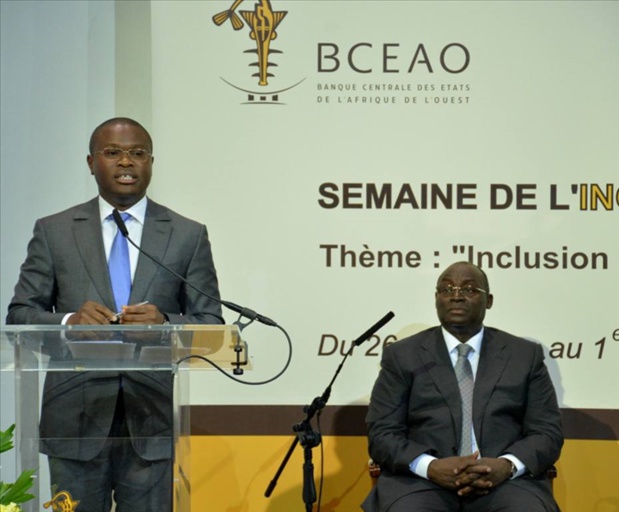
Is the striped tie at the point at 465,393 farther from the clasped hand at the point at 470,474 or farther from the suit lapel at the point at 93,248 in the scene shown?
the suit lapel at the point at 93,248

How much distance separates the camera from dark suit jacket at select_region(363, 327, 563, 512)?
14.7 ft

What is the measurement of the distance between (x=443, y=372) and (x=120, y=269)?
5.14 feet

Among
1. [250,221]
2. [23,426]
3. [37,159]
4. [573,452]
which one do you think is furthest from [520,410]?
[37,159]

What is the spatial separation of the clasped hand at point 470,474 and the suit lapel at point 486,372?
0.20 m

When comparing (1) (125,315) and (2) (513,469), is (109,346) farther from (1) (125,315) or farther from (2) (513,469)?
(2) (513,469)

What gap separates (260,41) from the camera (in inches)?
211

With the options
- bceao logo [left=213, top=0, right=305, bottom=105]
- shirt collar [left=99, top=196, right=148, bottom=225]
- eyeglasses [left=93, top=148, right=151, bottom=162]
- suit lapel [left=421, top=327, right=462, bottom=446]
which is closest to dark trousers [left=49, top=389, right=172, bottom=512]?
shirt collar [left=99, top=196, right=148, bottom=225]

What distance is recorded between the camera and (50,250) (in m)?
3.89

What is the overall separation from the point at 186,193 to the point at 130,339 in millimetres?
2267

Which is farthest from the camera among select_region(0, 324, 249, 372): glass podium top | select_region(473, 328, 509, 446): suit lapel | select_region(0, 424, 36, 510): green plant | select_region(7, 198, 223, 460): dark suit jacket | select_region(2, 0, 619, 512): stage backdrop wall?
select_region(2, 0, 619, 512): stage backdrop wall

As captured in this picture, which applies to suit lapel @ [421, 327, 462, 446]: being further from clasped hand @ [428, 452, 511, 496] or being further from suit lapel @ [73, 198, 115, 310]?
suit lapel @ [73, 198, 115, 310]

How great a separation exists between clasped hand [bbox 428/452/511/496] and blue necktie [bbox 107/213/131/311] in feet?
4.88

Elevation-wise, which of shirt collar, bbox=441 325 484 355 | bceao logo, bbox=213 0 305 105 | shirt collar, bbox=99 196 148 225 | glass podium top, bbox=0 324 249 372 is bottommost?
shirt collar, bbox=441 325 484 355

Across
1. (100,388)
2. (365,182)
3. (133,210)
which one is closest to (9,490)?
(100,388)
